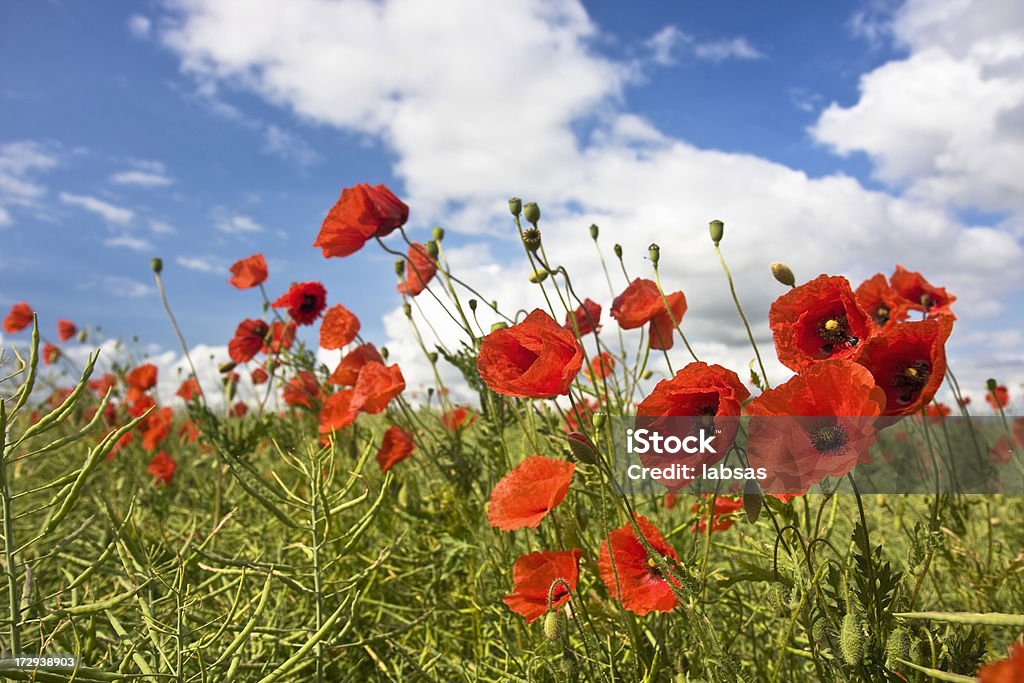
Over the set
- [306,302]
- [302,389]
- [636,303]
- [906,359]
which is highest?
[306,302]

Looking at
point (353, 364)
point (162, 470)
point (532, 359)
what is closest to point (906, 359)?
point (532, 359)

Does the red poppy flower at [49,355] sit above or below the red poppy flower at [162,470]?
above

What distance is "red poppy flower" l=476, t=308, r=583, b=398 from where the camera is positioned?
94cm

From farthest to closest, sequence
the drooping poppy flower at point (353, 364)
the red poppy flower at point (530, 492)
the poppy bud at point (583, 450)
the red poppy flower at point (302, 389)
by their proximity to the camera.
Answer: the red poppy flower at point (302, 389) < the drooping poppy flower at point (353, 364) < the red poppy flower at point (530, 492) < the poppy bud at point (583, 450)

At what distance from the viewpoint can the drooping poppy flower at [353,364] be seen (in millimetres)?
1945

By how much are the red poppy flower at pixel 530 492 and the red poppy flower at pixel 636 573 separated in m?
0.14

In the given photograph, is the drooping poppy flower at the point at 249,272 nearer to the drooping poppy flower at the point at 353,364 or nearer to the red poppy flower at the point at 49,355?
the drooping poppy flower at the point at 353,364

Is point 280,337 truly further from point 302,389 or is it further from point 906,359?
point 906,359

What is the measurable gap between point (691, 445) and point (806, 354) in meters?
0.24

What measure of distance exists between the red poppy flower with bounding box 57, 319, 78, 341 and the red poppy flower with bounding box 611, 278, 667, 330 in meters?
5.78

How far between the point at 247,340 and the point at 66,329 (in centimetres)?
385

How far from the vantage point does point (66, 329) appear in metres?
5.64

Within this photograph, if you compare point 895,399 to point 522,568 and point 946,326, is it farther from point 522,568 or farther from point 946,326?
point 522,568

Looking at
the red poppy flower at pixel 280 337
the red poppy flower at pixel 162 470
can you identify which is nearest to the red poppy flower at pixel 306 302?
the red poppy flower at pixel 280 337
